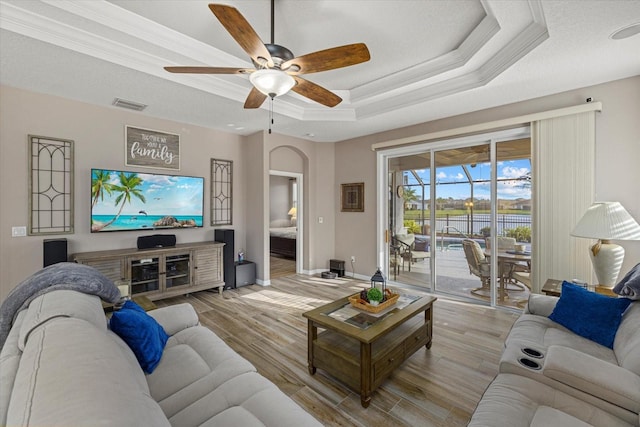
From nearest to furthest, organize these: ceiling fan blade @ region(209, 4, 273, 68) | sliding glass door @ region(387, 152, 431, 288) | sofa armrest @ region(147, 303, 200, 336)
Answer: ceiling fan blade @ region(209, 4, 273, 68) → sofa armrest @ region(147, 303, 200, 336) → sliding glass door @ region(387, 152, 431, 288)

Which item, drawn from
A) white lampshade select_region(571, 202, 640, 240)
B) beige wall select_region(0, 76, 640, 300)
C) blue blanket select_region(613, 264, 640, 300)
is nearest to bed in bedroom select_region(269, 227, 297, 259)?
beige wall select_region(0, 76, 640, 300)

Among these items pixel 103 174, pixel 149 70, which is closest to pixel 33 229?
pixel 103 174

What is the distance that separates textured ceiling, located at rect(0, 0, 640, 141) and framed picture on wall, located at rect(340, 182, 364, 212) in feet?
6.38

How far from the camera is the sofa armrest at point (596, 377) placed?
1324 mm

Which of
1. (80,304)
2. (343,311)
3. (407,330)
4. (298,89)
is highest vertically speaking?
(298,89)

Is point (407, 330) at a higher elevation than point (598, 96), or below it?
below

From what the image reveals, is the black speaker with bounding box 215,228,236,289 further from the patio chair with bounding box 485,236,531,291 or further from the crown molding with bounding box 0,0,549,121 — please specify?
the patio chair with bounding box 485,236,531,291

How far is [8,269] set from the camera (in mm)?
3234

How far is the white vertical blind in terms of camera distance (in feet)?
10.3

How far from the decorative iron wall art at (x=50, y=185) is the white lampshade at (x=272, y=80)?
3.13m

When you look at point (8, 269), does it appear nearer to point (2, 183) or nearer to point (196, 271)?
point (2, 183)

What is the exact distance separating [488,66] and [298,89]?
208cm

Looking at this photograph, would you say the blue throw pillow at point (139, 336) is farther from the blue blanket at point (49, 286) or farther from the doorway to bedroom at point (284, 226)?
the doorway to bedroom at point (284, 226)

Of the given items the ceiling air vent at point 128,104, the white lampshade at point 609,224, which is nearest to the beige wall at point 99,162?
the ceiling air vent at point 128,104
